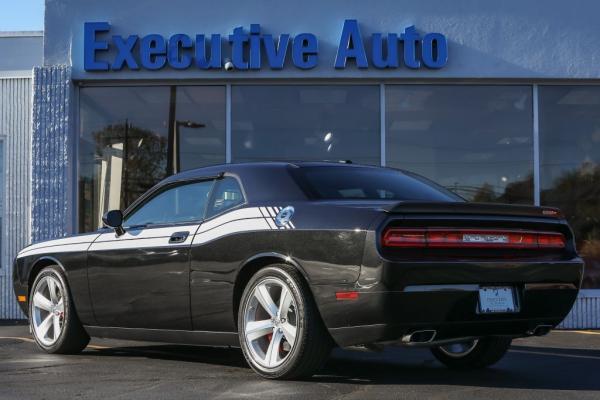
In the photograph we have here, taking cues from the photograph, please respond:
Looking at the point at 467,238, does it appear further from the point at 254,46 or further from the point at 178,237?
the point at 254,46

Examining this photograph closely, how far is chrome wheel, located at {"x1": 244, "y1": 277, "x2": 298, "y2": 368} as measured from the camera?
5.34 meters

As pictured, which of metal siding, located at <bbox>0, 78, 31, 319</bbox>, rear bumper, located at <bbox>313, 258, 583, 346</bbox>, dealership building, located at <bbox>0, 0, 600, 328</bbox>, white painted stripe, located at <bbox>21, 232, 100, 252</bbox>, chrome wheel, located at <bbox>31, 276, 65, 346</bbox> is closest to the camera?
rear bumper, located at <bbox>313, 258, 583, 346</bbox>

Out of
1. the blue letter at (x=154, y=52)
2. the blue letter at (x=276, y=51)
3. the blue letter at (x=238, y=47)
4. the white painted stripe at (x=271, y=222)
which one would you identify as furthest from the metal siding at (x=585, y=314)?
the white painted stripe at (x=271, y=222)

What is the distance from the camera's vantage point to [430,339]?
5094mm

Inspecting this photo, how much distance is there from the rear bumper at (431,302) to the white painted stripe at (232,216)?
2.46 ft

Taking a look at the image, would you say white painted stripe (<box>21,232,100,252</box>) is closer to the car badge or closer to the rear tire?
the car badge

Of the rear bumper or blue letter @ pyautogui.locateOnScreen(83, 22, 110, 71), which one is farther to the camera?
blue letter @ pyautogui.locateOnScreen(83, 22, 110, 71)

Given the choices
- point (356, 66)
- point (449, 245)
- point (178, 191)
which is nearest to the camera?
point (449, 245)

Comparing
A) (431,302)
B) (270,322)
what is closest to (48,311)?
(270,322)

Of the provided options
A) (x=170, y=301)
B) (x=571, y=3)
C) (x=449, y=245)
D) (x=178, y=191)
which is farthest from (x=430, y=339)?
(x=571, y=3)

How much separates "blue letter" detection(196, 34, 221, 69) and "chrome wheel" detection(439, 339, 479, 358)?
5709 mm

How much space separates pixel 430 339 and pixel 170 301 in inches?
73.1

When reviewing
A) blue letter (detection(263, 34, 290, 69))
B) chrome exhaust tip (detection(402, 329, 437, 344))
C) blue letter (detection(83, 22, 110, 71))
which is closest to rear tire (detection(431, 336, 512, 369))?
chrome exhaust tip (detection(402, 329, 437, 344))

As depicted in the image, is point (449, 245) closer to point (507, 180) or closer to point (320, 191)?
point (320, 191)
